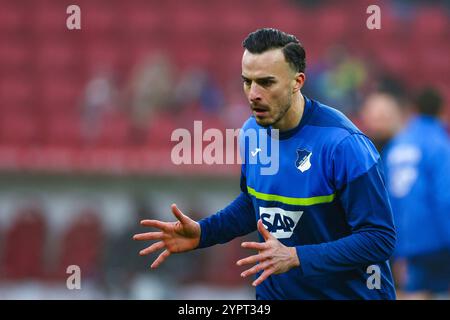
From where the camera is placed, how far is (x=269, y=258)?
149 inches

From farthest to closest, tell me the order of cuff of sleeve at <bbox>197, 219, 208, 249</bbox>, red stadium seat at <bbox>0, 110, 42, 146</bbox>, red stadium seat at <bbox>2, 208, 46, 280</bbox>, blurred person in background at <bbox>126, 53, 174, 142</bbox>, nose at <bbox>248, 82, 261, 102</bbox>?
red stadium seat at <bbox>0, 110, 42, 146</bbox> → blurred person in background at <bbox>126, 53, 174, 142</bbox> → red stadium seat at <bbox>2, 208, 46, 280</bbox> → cuff of sleeve at <bbox>197, 219, 208, 249</bbox> → nose at <bbox>248, 82, 261, 102</bbox>

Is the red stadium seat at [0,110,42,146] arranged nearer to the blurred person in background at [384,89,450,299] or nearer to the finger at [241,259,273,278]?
the blurred person in background at [384,89,450,299]

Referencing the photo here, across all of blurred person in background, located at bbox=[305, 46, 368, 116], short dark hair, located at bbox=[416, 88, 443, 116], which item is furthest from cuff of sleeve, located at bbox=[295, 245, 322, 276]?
blurred person in background, located at bbox=[305, 46, 368, 116]

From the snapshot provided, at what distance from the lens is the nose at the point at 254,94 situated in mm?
4051

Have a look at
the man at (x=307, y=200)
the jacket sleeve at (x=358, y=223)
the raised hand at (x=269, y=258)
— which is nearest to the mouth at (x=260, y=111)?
the man at (x=307, y=200)

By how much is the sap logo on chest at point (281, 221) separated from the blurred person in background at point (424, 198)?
2663 millimetres

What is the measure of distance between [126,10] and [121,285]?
5357 mm

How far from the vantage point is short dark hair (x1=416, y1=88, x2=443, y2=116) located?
685 cm

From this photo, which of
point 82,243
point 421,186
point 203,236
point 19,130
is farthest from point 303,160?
point 19,130

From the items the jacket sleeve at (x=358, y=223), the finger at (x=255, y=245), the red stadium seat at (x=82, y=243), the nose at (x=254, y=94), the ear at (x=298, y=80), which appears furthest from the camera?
the red stadium seat at (x=82, y=243)

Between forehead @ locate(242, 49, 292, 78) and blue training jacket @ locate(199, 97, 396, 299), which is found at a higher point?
forehead @ locate(242, 49, 292, 78)

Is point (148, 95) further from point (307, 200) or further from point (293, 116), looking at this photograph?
point (307, 200)

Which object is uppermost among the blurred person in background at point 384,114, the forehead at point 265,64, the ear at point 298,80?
the blurred person in background at point 384,114

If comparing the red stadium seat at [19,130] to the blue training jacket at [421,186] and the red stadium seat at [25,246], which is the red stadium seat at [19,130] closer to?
the red stadium seat at [25,246]
